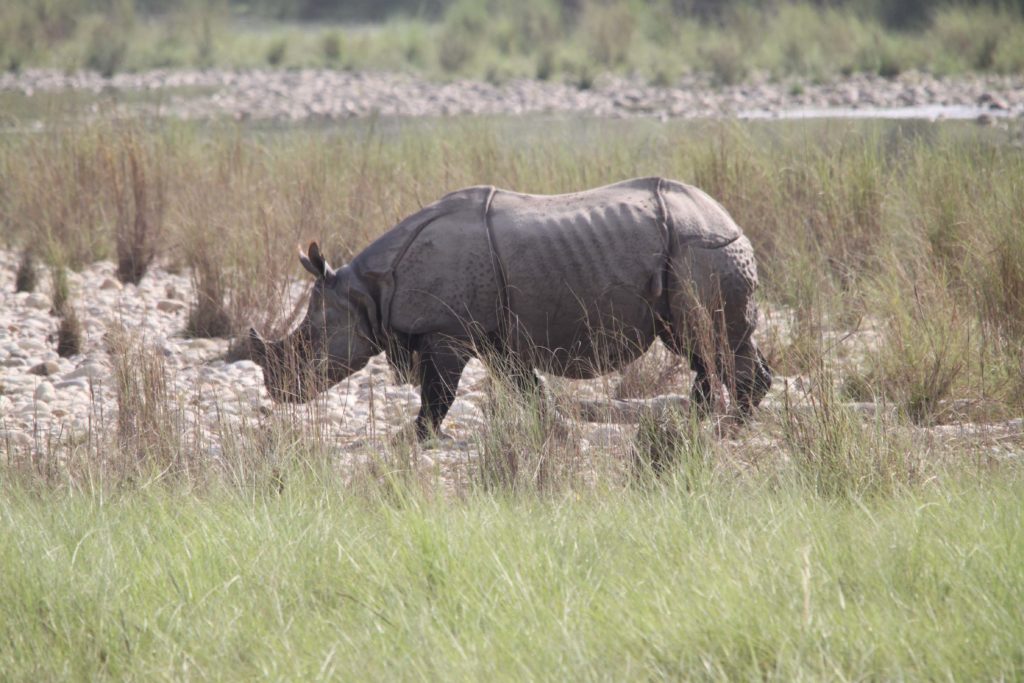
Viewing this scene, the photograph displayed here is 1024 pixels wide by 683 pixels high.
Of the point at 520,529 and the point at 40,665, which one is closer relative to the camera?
the point at 40,665

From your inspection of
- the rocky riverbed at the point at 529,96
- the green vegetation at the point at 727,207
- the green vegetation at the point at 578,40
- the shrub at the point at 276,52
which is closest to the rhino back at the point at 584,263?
the green vegetation at the point at 727,207

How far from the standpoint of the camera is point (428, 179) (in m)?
8.69

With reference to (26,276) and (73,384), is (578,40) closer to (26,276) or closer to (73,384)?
(26,276)

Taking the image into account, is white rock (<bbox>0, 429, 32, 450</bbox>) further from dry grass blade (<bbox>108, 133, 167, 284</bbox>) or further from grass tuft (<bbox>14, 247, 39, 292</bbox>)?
dry grass blade (<bbox>108, 133, 167, 284</bbox>)

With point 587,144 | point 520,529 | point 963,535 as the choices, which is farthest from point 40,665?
point 587,144

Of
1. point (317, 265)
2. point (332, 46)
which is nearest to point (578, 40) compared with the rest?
point (332, 46)

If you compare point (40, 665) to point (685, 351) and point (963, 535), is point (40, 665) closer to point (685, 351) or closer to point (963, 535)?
point (963, 535)

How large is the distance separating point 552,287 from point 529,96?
1727cm

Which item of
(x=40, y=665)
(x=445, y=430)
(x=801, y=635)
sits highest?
(x=801, y=635)

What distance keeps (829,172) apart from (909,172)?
0.68 metres

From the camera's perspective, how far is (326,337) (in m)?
5.03

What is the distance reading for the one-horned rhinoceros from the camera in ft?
15.5

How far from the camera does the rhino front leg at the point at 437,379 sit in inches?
192

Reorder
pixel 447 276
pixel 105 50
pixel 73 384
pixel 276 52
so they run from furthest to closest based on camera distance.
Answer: pixel 276 52 → pixel 105 50 → pixel 73 384 → pixel 447 276
